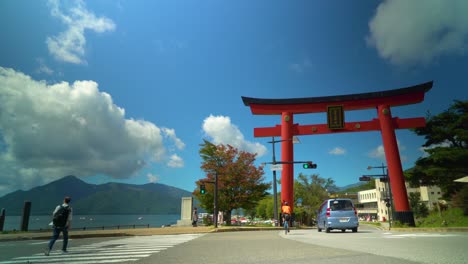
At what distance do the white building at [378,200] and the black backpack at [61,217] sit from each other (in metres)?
81.6

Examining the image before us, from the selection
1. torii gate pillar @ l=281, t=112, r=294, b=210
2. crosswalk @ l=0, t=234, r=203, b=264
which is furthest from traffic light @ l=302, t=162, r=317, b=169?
crosswalk @ l=0, t=234, r=203, b=264

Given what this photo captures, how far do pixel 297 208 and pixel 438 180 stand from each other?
19.2 metres

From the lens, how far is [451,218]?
23.0 meters

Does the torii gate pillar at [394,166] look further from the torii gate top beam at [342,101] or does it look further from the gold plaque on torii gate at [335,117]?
the gold plaque on torii gate at [335,117]

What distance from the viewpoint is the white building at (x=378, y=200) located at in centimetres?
7900

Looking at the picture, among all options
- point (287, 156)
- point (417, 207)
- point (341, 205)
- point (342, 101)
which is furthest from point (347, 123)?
point (417, 207)

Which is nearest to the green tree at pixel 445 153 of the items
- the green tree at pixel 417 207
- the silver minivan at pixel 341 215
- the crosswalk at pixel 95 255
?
the silver minivan at pixel 341 215

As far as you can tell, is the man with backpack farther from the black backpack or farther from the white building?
the white building

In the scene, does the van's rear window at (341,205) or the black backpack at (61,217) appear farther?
the van's rear window at (341,205)

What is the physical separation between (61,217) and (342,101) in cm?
A: 2390

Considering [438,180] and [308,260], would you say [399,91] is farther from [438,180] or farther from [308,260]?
[308,260]

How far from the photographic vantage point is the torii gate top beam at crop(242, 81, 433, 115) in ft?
82.6

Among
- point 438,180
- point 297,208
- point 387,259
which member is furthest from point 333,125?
point 387,259

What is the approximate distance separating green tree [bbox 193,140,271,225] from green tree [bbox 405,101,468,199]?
14.0m
